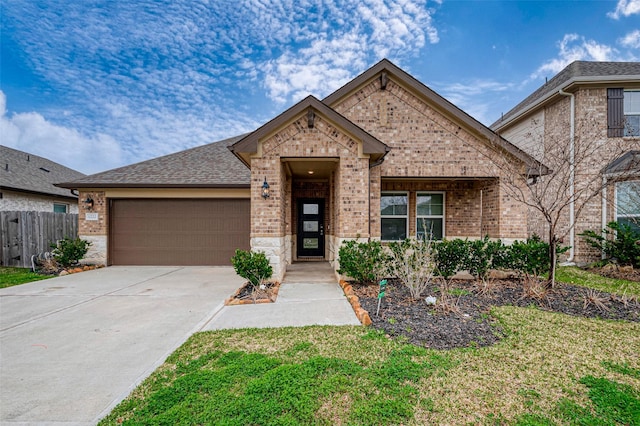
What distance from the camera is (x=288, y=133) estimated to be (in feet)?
22.9

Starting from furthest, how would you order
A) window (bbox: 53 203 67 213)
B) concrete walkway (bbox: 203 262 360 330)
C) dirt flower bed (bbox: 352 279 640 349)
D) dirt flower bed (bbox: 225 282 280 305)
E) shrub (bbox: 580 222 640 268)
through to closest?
1. window (bbox: 53 203 67 213)
2. shrub (bbox: 580 222 640 268)
3. dirt flower bed (bbox: 225 282 280 305)
4. concrete walkway (bbox: 203 262 360 330)
5. dirt flower bed (bbox: 352 279 640 349)

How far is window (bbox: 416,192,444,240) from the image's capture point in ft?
31.4

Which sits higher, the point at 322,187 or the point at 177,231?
the point at 322,187

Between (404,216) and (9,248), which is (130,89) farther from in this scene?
(404,216)

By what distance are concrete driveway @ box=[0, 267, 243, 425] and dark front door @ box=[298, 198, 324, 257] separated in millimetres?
3584

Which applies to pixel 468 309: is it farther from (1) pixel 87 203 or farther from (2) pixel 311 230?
(1) pixel 87 203

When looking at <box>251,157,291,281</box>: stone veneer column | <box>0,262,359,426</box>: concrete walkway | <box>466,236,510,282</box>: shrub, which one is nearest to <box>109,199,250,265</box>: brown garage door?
<box>0,262,359,426</box>: concrete walkway

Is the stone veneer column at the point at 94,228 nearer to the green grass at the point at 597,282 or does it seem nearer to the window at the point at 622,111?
the green grass at the point at 597,282

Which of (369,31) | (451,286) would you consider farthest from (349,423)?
(369,31)

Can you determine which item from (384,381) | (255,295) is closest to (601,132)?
(384,381)

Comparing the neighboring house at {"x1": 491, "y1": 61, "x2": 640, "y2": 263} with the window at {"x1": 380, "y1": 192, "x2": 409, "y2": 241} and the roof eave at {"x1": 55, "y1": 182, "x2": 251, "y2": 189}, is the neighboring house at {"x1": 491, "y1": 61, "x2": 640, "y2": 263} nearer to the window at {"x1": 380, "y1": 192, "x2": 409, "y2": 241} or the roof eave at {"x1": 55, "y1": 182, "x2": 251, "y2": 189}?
the window at {"x1": 380, "y1": 192, "x2": 409, "y2": 241}

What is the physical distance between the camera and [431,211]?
9.61m

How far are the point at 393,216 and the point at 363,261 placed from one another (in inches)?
144

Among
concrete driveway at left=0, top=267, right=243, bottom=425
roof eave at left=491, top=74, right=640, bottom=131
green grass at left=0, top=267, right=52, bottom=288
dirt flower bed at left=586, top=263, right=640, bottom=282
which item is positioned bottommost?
green grass at left=0, top=267, right=52, bottom=288
